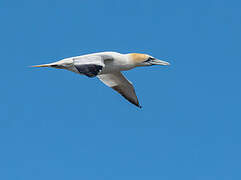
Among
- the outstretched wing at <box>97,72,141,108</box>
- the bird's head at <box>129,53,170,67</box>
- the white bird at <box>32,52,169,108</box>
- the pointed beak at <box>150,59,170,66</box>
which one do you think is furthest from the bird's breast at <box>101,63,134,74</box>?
the outstretched wing at <box>97,72,141,108</box>

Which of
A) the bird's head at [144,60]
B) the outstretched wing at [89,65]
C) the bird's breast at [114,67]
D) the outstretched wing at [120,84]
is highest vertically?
the outstretched wing at [120,84]

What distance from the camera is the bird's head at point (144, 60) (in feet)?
113

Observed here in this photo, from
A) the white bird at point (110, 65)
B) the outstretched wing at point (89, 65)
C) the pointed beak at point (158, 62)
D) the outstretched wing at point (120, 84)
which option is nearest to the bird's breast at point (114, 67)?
the white bird at point (110, 65)

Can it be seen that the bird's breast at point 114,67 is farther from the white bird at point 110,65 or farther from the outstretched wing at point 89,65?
the outstretched wing at point 89,65

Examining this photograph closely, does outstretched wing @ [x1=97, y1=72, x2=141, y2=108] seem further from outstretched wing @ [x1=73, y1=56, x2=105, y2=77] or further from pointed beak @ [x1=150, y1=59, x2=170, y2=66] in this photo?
outstretched wing @ [x1=73, y1=56, x2=105, y2=77]

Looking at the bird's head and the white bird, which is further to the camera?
the bird's head

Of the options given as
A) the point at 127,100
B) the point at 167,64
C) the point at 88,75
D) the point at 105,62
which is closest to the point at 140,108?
the point at 127,100

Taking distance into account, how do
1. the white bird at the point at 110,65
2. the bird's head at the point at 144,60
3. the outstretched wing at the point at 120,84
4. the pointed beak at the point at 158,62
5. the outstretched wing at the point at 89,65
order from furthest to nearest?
1. the outstretched wing at the point at 120,84
2. the pointed beak at the point at 158,62
3. the bird's head at the point at 144,60
4. the white bird at the point at 110,65
5. the outstretched wing at the point at 89,65

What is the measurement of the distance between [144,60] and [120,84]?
14.4 feet

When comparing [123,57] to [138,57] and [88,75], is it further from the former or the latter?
[88,75]

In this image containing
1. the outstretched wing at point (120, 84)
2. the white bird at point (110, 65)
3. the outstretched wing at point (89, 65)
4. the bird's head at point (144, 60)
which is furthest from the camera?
the outstretched wing at point (120, 84)

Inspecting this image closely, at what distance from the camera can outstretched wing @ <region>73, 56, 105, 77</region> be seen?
2875 cm

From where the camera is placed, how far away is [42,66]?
3284 cm

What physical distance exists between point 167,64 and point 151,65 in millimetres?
1206
